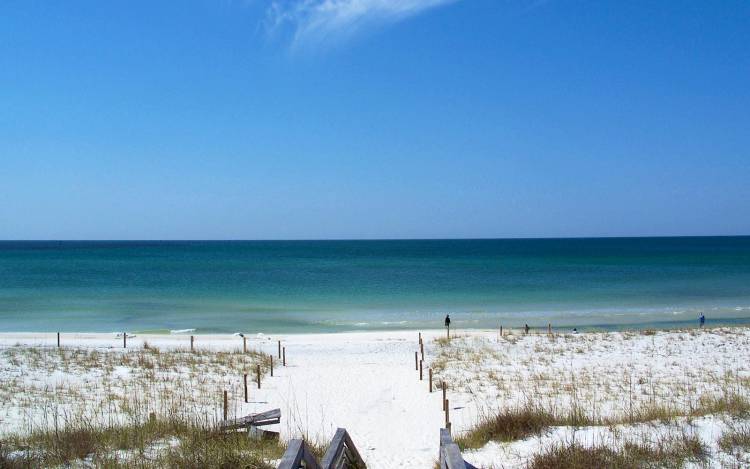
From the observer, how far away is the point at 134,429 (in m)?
8.34

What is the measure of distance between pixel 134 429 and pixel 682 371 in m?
16.6

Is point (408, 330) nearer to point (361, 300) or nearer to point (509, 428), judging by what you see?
point (361, 300)

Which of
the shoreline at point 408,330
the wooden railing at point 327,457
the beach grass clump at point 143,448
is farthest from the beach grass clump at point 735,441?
the shoreline at point 408,330

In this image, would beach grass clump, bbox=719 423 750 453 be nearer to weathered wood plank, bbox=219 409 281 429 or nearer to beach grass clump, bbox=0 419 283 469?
beach grass clump, bbox=0 419 283 469

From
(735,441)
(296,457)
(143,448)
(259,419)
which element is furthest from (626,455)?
(143,448)

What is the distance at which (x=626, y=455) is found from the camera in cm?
659

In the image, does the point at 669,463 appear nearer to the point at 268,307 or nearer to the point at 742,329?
the point at 742,329

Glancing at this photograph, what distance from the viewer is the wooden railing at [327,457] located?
4.62 metres

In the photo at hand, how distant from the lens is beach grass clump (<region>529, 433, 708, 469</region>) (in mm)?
6234

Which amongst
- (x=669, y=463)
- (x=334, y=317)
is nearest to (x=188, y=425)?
(x=669, y=463)

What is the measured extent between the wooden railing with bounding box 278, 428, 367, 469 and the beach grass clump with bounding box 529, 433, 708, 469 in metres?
2.19

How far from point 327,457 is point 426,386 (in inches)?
472

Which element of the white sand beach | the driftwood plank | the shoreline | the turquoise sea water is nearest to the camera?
the driftwood plank

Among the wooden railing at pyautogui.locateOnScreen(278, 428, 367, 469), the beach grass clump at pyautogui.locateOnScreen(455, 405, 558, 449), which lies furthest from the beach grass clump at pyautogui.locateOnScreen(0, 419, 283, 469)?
the beach grass clump at pyautogui.locateOnScreen(455, 405, 558, 449)
